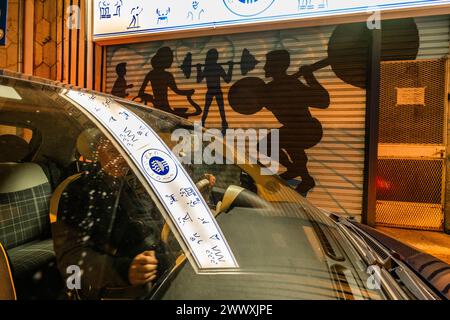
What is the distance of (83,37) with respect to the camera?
5887 mm

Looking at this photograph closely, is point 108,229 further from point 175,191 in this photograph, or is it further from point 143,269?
point 175,191

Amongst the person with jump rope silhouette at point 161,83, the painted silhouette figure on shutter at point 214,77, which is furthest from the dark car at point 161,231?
the person with jump rope silhouette at point 161,83

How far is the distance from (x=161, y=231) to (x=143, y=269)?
0.16m

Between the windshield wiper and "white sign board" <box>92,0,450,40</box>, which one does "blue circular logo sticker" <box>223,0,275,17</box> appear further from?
the windshield wiper

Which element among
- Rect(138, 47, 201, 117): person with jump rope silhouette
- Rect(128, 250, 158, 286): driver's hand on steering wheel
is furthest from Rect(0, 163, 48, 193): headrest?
Rect(138, 47, 201, 117): person with jump rope silhouette

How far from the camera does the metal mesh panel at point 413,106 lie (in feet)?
14.8

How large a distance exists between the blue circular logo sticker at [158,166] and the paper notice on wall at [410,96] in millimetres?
4580

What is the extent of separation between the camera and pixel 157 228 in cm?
125

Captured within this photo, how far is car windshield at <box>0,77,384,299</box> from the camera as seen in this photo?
110 centimetres

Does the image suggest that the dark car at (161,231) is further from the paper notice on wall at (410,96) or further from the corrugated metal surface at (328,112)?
the paper notice on wall at (410,96)

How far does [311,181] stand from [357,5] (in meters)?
2.63

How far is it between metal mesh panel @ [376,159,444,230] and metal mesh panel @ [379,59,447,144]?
0.37 meters
